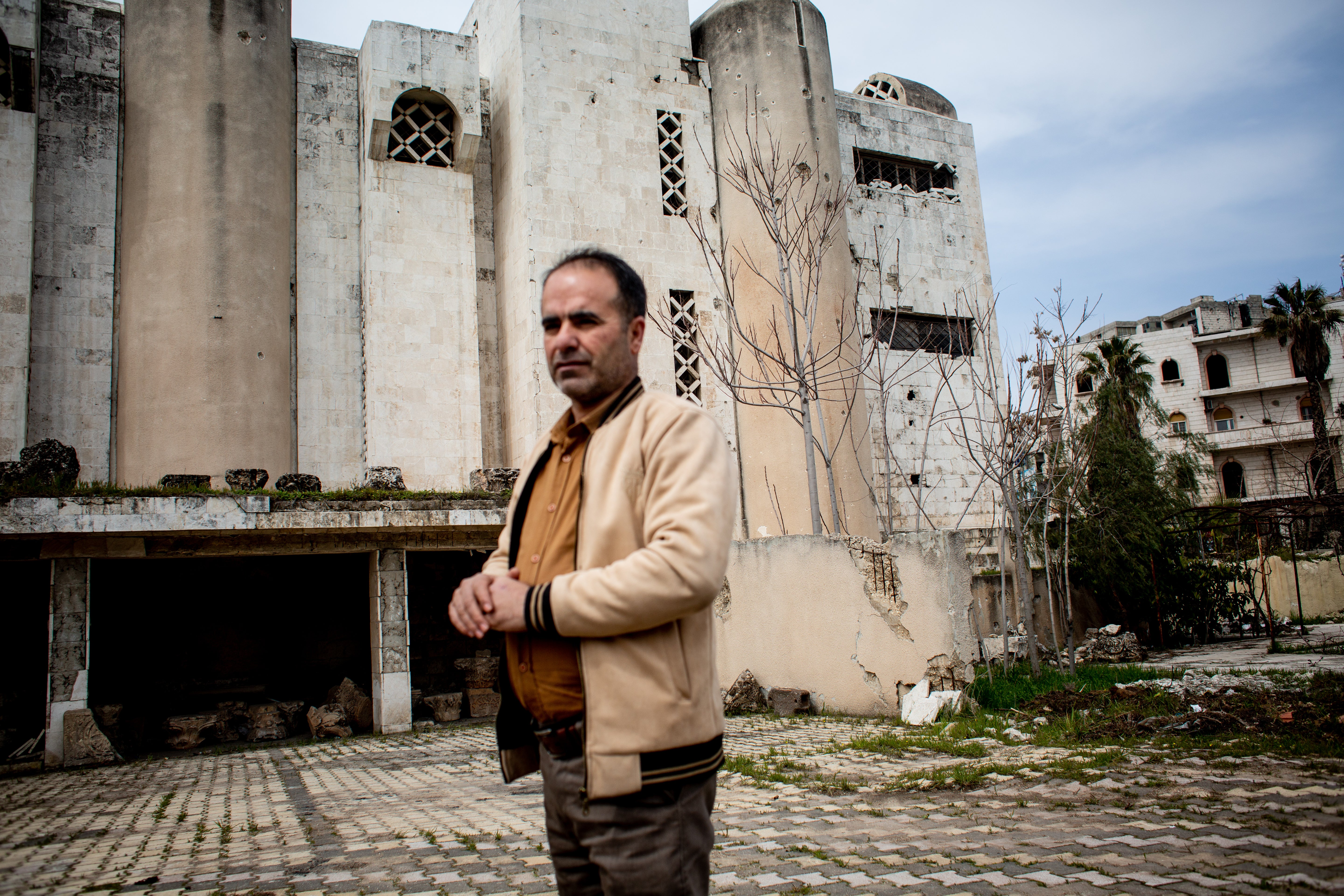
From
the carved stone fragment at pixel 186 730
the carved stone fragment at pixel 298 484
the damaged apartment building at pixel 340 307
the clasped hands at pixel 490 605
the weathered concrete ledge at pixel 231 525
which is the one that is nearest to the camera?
the clasped hands at pixel 490 605

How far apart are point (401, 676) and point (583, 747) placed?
36.6ft

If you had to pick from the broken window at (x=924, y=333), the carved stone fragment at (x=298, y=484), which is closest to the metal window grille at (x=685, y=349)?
the broken window at (x=924, y=333)

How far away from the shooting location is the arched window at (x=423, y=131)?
630 inches

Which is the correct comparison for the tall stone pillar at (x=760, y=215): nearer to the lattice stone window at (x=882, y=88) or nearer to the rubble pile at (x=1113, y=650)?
the lattice stone window at (x=882, y=88)

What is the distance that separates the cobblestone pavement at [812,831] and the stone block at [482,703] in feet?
18.7

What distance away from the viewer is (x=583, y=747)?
1781 millimetres

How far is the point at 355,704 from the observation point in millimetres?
12492

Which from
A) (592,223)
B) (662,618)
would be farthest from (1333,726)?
(592,223)

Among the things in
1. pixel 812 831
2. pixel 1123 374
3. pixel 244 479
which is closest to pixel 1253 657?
pixel 812 831

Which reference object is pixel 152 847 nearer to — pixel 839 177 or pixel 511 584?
pixel 511 584

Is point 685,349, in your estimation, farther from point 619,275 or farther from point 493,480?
point 619,275

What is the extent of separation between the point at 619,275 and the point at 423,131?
625 inches

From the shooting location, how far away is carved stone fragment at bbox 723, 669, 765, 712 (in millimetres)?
10789

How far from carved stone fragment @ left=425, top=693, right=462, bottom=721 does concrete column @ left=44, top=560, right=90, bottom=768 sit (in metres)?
4.40
